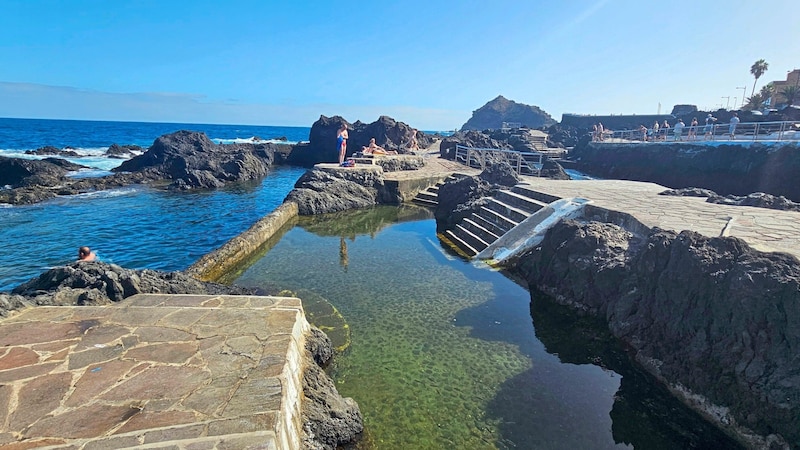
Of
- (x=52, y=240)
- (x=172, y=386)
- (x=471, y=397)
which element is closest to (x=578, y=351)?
(x=471, y=397)

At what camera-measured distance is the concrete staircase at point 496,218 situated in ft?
36.8

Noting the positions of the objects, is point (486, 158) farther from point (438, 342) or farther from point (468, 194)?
point (438, 342)

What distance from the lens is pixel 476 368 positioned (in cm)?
552

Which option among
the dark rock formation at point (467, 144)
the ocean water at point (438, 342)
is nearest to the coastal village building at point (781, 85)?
the dark rock formation at point (467, 144)

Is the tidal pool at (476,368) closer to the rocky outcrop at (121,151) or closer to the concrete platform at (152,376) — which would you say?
the concrete platform at (152,376)

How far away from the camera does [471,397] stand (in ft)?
16.2

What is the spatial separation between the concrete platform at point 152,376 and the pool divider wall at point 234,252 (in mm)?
4233

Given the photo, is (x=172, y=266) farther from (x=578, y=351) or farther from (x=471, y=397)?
(x=578, y=351)

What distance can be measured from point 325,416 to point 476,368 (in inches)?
94.9

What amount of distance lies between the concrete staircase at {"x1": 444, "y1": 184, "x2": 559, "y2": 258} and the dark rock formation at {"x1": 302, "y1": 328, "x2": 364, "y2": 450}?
22.8 feet

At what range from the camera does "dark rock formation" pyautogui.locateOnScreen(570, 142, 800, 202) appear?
57.3 ft

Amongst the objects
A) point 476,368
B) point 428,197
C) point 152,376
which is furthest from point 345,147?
point 152,376

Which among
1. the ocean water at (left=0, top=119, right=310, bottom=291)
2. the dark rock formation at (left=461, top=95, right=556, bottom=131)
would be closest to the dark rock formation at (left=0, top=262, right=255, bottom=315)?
the ocean water at (left=0, top=119, right=310, bottom=291)

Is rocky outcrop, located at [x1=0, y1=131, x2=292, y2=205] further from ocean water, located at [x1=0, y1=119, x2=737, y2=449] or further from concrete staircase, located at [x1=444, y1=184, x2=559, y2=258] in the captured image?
concrete staircase, located at [x1=444, y1=184, x2=559, y2=258]
